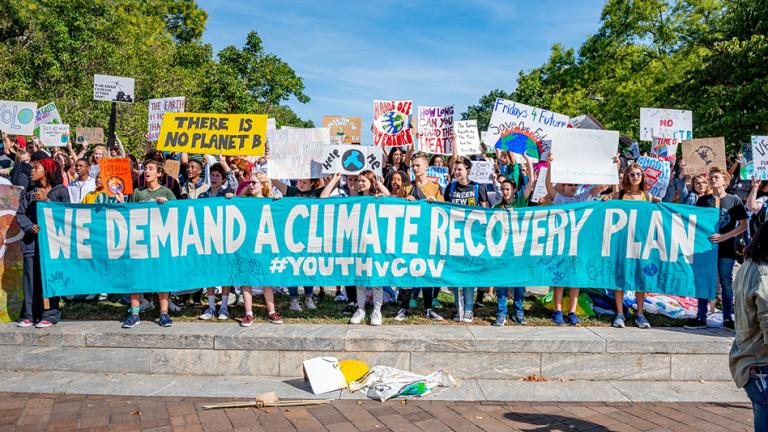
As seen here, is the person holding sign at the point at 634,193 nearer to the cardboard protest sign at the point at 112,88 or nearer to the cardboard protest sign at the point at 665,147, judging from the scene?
the cardboard protest sign at the point at 665,147

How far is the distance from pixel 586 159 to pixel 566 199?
2.00 feet

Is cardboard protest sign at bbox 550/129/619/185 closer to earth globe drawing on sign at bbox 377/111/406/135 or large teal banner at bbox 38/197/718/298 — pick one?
large teal banner at bbox 38/197/718/298

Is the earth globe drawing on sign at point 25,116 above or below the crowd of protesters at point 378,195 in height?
above

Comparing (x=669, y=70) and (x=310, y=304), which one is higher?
(x=669, y=70)

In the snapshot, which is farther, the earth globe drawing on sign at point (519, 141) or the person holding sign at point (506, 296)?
the earth globe drawing on sign at point (519, 141)

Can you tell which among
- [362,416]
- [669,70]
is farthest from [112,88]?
[669,70]

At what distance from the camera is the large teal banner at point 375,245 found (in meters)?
6.71

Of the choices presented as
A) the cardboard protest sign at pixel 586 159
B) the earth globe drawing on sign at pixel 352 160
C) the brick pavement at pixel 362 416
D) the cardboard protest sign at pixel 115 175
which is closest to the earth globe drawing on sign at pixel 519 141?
the cardboard protest sign at pixel 586 159

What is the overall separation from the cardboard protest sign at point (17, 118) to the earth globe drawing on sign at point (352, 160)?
847 centimetres

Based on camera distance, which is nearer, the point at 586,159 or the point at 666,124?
the point at 586,159

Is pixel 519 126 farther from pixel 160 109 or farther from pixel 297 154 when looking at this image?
pixel 160 109

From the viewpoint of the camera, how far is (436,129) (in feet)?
34.0

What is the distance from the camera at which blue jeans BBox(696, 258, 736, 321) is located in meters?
6.73

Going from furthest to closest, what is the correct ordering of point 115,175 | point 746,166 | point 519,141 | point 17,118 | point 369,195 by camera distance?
1. point 17,118
2. point 746,166
3. point 519,141
4. point 115,175
5. point 369,195
